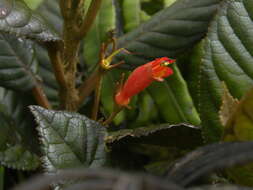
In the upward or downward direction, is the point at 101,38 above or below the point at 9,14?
below

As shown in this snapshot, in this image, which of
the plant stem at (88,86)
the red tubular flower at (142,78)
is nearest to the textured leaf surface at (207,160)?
the red tubular flower at (142,78)

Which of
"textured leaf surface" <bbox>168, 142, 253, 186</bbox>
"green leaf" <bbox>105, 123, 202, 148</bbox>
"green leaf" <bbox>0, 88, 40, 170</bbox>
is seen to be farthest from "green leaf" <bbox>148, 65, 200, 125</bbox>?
"textured leaf surface" <bbox>168, 142, 253, 186</bbox>

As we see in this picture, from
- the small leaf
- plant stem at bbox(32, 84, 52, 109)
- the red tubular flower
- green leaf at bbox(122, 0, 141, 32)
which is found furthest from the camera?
green leaf at bbox(122, 0, 141, 32)

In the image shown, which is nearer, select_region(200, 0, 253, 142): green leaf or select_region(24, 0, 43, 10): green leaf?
select_region(200, 0, 253, 142): green leaf

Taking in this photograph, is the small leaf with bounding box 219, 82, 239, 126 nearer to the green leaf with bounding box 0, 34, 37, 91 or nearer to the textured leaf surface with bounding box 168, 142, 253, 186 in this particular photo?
the textured leaf surface with bounding box 168, 142, 253, 186

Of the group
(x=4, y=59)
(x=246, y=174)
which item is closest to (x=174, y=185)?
(x=246, y=174)

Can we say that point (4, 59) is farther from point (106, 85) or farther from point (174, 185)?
point (174, 185)

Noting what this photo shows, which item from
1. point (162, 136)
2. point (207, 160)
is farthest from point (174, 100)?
point (207, 160)
